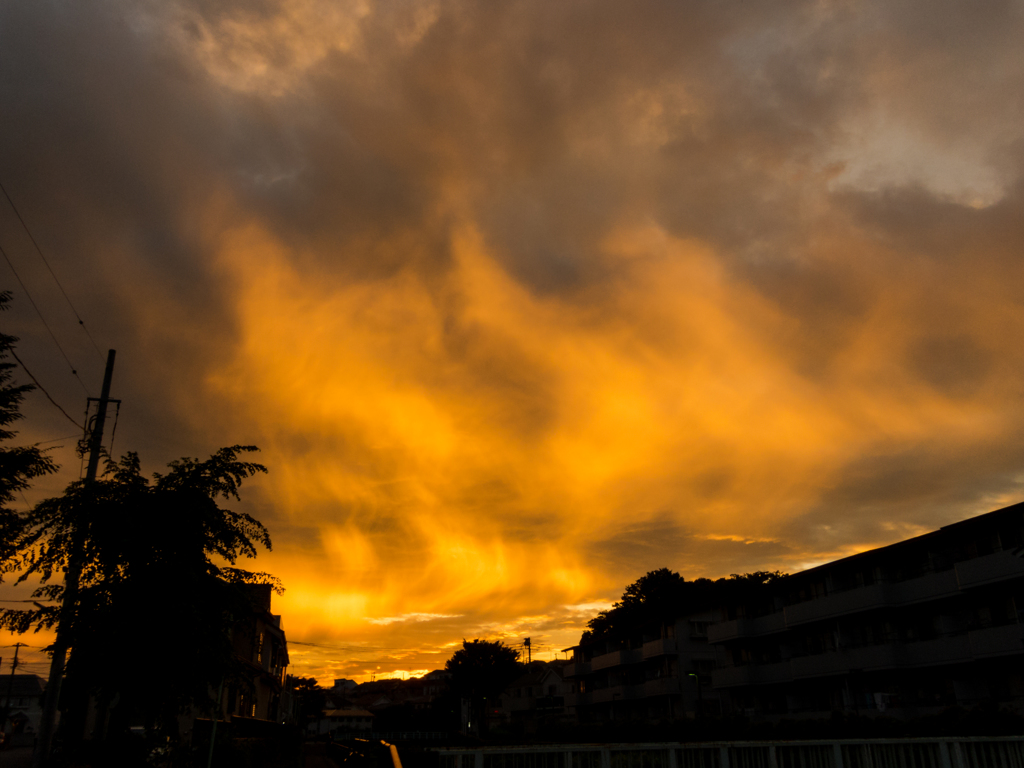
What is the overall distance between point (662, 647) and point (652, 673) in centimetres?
620

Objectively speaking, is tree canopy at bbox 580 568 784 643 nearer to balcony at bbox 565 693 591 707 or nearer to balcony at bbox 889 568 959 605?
balcony at bbox 565 693 591 707

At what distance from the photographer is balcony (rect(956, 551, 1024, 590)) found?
3123 centimetres

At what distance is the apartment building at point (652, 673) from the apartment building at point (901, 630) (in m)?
8.54

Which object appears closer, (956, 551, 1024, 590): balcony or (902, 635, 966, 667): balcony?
(956, 551, 1024, 590): balcony

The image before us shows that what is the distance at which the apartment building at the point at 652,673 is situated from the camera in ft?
202

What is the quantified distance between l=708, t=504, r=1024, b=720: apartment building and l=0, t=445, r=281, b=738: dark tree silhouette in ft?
93.2

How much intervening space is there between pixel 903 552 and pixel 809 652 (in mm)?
11186

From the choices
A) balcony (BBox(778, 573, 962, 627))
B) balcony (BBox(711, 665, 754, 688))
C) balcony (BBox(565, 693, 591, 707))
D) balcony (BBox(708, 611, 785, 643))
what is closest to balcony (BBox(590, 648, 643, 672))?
balcony (BBox(565, 693, 591, 707))

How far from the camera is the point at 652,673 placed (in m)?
67.6

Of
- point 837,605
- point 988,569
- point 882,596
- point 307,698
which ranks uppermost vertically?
point 988,569

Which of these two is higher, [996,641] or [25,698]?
[996,641]

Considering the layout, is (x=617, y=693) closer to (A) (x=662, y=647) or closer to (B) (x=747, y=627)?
(A) (x=662, y=647)

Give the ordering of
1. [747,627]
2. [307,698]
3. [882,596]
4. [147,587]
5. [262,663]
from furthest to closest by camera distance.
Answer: [307,698]
[262,663]
[747,627]
[882,596]
[147,587]

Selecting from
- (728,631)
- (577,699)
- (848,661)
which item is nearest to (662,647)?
(728,631)
